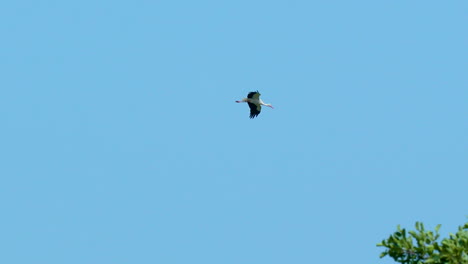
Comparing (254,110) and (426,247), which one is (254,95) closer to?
(254,110)

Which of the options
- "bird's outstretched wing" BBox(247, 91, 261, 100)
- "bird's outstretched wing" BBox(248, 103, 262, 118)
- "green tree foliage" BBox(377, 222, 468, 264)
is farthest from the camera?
"bird's outstretched wing" BBox(248, 103, 262, 118)

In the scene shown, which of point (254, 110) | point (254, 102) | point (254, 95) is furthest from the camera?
point (254, 110)

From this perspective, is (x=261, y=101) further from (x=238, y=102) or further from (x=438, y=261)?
(x=438, y=261)

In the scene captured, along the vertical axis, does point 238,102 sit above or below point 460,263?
above

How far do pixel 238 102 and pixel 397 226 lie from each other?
131 ft

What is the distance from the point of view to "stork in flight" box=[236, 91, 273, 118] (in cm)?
6488

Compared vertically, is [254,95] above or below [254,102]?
above

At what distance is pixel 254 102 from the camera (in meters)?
65.2

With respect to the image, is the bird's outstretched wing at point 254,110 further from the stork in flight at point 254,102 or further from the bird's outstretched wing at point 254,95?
the bird's outstretched wing at point 254,95

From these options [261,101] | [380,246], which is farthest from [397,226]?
[261,101]

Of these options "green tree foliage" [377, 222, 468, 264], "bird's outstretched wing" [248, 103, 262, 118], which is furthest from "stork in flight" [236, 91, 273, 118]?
"green tree foliage" [377, 222, 468, 264]

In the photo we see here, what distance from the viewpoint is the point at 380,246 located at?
27109mm

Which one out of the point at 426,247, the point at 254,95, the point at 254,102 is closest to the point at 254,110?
the point at 254,102

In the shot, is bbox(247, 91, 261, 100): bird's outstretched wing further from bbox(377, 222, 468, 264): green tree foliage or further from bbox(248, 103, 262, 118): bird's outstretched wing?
bbox(377, 222, 468, 264): green tree foliage
